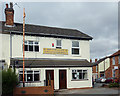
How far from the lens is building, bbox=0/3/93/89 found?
55.6 feet

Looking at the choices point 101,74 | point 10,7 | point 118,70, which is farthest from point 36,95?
point 101,74

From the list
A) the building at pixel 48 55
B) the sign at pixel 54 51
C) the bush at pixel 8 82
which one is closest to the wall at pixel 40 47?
the building at pixel 48 55

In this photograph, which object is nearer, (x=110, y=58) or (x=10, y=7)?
(x=10, y=7)

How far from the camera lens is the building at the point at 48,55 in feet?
55.6

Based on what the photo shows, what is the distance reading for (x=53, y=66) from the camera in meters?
17.3

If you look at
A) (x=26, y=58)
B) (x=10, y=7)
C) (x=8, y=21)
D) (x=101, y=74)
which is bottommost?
(x=101, y=74)

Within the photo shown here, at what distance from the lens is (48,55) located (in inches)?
733

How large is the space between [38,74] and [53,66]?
69.6 inches

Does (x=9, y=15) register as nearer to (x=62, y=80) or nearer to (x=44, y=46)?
(x=44, y=46)

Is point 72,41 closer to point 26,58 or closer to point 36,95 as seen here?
point 26,58

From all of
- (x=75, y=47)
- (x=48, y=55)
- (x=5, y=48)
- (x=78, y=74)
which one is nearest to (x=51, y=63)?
(x=48, y=55)

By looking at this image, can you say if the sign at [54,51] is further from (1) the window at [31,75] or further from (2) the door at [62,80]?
(1) the window at [31,75]

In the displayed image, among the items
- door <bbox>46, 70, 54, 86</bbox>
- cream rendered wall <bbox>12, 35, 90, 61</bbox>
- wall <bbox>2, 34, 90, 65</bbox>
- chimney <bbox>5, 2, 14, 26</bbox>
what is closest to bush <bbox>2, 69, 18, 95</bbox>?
wall <bbox>2, 34, 90, 65</bbox>

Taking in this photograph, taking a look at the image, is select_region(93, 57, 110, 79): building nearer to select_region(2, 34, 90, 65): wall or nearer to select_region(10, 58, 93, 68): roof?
select_region(2, 34, 90, 65): wall
